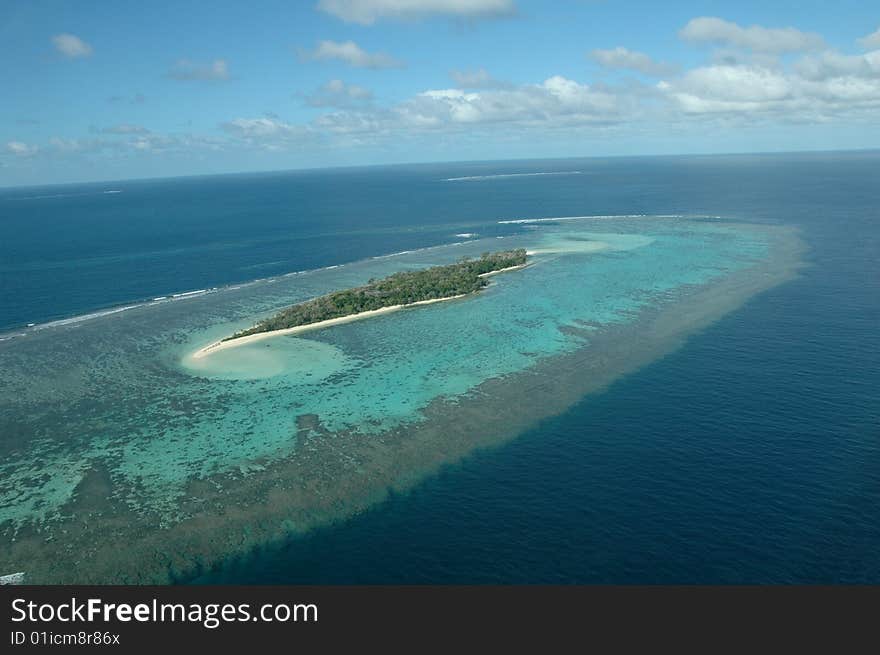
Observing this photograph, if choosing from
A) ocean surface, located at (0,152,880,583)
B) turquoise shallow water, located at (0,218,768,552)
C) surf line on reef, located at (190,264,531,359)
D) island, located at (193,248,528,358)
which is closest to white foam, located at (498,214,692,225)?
island, located at (193,248,528,358)

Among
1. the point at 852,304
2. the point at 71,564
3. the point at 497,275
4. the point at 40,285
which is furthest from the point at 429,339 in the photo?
the point at 40,285

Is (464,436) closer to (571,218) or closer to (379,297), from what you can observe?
(379,297)

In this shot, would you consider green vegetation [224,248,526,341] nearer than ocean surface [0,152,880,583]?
No

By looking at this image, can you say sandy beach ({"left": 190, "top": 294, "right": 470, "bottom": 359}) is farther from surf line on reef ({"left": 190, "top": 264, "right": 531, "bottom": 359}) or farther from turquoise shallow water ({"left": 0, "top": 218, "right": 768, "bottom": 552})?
turquoise shallow water ({"left": 0, "top": 218, "right": 768, "bottom": 552})

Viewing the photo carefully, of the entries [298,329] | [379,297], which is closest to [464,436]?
[298,329]

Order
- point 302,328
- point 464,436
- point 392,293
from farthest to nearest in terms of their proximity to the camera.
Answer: point 392,293 → point 302,328 → point 464,436

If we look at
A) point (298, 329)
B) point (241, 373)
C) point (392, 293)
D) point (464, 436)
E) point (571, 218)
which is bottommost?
point (464, 436)

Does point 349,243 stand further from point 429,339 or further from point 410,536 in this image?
point 410,536
